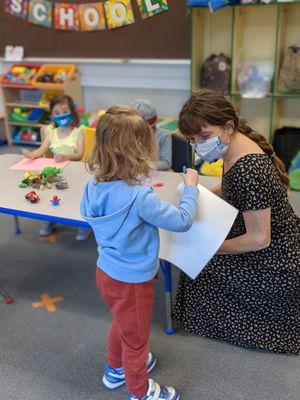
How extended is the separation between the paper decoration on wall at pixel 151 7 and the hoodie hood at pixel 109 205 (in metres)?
3.09

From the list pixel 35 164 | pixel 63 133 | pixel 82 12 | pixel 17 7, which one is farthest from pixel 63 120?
pixel 17 7

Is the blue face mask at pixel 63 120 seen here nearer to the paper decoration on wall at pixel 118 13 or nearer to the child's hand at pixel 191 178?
the child's hand at pixel 191 178

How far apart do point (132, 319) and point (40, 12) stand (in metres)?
4.08

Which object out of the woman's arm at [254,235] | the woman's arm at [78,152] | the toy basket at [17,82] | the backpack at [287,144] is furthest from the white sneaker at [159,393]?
the toy basket at [17,82]

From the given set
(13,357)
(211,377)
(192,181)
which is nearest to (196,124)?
(192,181)

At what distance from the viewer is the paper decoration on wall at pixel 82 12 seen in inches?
158

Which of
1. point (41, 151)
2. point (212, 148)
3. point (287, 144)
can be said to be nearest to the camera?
point (212, 148)

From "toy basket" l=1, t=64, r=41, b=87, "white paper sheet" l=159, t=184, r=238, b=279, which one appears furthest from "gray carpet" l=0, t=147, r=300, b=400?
"toy basket" l=1, t=64, r=41, b=87

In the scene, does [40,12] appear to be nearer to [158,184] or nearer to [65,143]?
[65,143]

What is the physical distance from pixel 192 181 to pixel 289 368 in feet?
2.95

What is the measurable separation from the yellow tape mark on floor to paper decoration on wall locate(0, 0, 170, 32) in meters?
2.87

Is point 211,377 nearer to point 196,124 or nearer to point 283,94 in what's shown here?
point 196,124

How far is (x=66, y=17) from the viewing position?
4.42 meters

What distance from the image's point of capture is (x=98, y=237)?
140 centimetres
